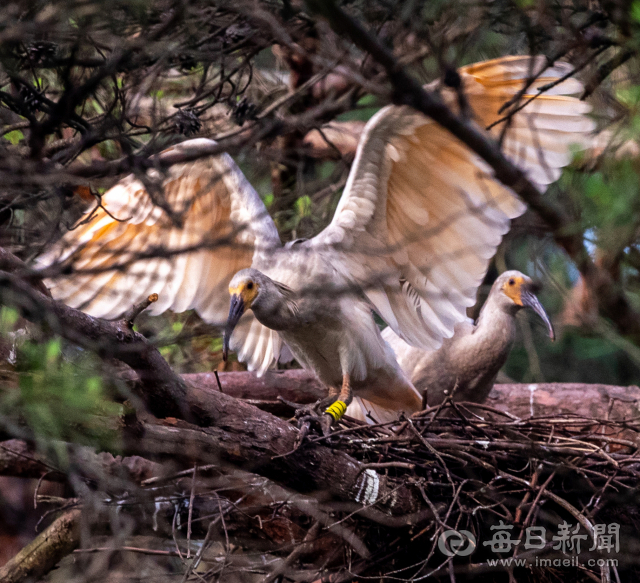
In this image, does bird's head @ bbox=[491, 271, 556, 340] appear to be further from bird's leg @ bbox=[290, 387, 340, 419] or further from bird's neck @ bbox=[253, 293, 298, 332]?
bird's neck @ bbox=[253, 293, 298, 332]

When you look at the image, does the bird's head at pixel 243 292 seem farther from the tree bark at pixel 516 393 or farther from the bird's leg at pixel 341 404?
the tree bark at pixel 516 393

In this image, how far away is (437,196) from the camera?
3434mm

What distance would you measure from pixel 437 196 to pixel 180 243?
1.59 m

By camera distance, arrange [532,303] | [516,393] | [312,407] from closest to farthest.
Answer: [312,407]
[532,303]
[516,393]

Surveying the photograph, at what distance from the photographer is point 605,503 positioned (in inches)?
107

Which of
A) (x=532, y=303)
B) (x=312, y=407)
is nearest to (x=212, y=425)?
(x=312, y=407)

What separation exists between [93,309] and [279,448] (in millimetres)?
1890

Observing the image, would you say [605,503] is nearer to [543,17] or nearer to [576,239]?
[576,239]

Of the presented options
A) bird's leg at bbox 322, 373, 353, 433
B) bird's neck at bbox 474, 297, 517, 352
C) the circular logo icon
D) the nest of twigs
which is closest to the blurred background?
the nest of twigs

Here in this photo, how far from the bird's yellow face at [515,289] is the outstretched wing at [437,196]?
650mm

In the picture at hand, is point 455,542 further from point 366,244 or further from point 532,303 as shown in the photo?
point 532,303

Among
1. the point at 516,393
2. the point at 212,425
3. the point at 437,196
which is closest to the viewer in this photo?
the point at 212,425

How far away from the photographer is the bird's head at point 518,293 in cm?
409

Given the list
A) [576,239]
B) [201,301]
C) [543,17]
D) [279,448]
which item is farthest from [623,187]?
[201,301]
